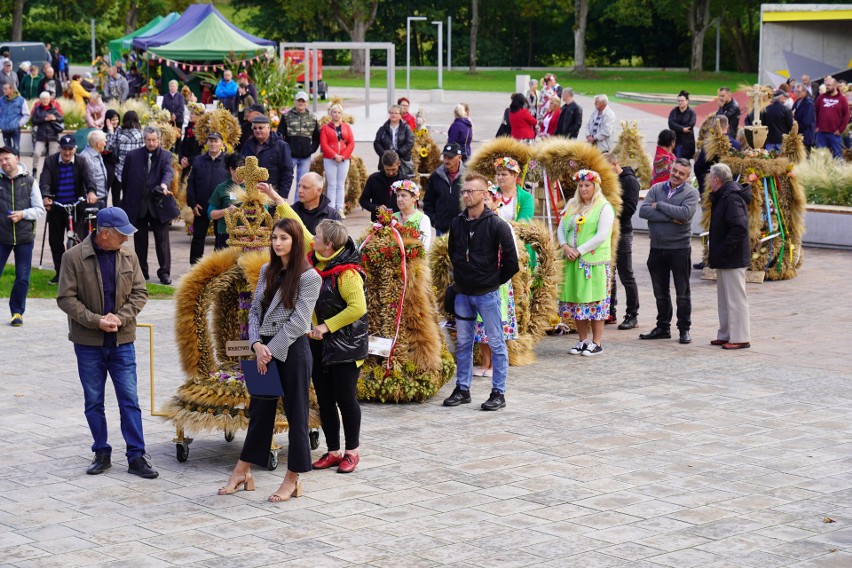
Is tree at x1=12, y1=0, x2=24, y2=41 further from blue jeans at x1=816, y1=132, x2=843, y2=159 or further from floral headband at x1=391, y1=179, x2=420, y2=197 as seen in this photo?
floral headband at x1=391, y1=179, x2=420, y2=197

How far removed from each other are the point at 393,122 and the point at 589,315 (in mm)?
8695

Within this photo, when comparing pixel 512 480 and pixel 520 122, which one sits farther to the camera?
pixel 520 122

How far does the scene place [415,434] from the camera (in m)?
9.71

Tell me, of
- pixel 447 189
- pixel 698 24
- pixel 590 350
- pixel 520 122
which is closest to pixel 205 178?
pixel 447 189

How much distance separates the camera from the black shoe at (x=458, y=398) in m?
10.6

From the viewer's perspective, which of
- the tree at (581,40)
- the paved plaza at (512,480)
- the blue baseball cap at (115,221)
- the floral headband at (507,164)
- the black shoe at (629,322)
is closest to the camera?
the paved plaza at (512,480)

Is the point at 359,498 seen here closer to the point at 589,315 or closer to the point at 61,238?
the point at 589,315

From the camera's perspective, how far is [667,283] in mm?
13383

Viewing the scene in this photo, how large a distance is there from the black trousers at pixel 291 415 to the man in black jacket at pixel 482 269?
97.3 inches

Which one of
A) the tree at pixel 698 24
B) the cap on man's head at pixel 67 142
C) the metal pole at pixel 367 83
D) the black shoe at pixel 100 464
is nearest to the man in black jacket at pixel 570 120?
the cap on man's head at pixel 67 142

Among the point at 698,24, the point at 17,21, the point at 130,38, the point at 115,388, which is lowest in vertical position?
the point at 115,388

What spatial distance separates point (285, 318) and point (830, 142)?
21.0 meters

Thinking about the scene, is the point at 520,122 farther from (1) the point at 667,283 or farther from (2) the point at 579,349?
(2) the point at 579,349

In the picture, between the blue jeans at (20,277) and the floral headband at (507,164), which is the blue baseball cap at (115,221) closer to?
the floral headband at (507,164)
